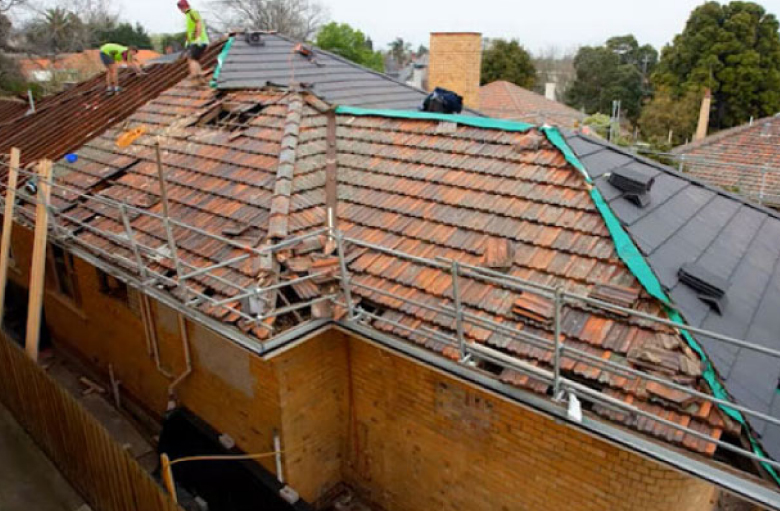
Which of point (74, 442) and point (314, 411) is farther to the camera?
point (74, 442)

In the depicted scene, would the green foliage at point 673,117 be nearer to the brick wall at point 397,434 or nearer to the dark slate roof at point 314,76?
the dark slate roof at point 314,76

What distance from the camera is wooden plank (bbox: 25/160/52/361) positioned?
765cm

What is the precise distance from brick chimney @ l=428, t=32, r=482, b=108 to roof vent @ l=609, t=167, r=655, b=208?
1240 cm

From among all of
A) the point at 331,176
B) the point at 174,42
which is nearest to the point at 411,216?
the point at 331,176

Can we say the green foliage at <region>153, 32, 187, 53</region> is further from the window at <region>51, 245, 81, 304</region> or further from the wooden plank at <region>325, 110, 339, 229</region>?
the wooden plank at <region>325, 110, 339, 229</region>

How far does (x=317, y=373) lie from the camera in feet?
20.6

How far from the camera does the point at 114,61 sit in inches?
488

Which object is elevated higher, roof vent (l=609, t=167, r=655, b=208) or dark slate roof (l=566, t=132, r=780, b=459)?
roof vent (l=609, t=167, r=655, b=208)

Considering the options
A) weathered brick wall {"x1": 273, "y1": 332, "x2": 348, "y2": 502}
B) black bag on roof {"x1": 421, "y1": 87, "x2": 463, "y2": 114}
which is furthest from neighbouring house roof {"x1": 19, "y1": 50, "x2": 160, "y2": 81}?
weathered brick wall {"x1": 273, "y1": 332, "x2": 348, "y2": 502}

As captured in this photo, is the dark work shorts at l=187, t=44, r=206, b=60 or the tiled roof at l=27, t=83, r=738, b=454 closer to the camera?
the tiled roof at l=27, t=83, r=738, b=454

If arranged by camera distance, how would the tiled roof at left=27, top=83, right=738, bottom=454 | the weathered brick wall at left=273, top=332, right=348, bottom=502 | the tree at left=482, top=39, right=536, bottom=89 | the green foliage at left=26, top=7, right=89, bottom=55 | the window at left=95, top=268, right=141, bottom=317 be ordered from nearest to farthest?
the tiled roof at left=27, top=83, right=738, bottom=454, the weathered brick wall at left=273, top=332, right=348, bottom=502, the window at left=95, top=268, right=141, bottom=317, the tree at left=482, top=39, right=536, bottom=89, the green foliage at left=26, top=7, right=89, bottom=55

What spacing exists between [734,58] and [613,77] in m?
14.6

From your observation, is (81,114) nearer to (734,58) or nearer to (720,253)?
(720,253)

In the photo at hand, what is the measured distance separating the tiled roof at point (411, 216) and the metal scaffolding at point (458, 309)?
0.09m
